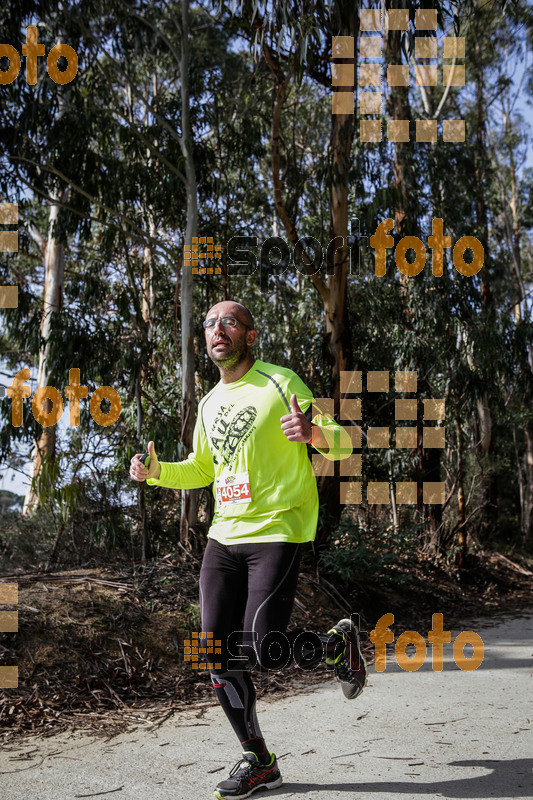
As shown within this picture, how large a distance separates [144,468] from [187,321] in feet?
15.2

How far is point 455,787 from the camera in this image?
10.1 feet

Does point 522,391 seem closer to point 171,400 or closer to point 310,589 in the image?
point 171,400

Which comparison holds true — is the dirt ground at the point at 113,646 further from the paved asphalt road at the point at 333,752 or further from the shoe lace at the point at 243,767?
the shoe lace at the point at 243,767

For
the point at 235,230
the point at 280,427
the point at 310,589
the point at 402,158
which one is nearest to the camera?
the point at 280,427

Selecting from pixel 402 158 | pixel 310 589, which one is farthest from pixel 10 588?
pixel 402 158

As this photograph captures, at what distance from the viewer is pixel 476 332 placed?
1088cm

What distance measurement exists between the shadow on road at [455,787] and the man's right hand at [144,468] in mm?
1406

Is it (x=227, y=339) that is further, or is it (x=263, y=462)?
(x=227, y=339)

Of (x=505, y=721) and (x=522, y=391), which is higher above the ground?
(x=522, y=391)

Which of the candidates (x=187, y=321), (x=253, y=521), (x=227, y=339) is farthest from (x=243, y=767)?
(x=187, y=321)

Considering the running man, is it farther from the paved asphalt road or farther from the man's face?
the paved asphalt road

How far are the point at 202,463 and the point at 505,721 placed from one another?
2.11 metres

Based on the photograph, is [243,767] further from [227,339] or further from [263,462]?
[227,339]

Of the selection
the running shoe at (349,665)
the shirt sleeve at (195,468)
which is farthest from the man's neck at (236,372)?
the running shoe at (349,665)
